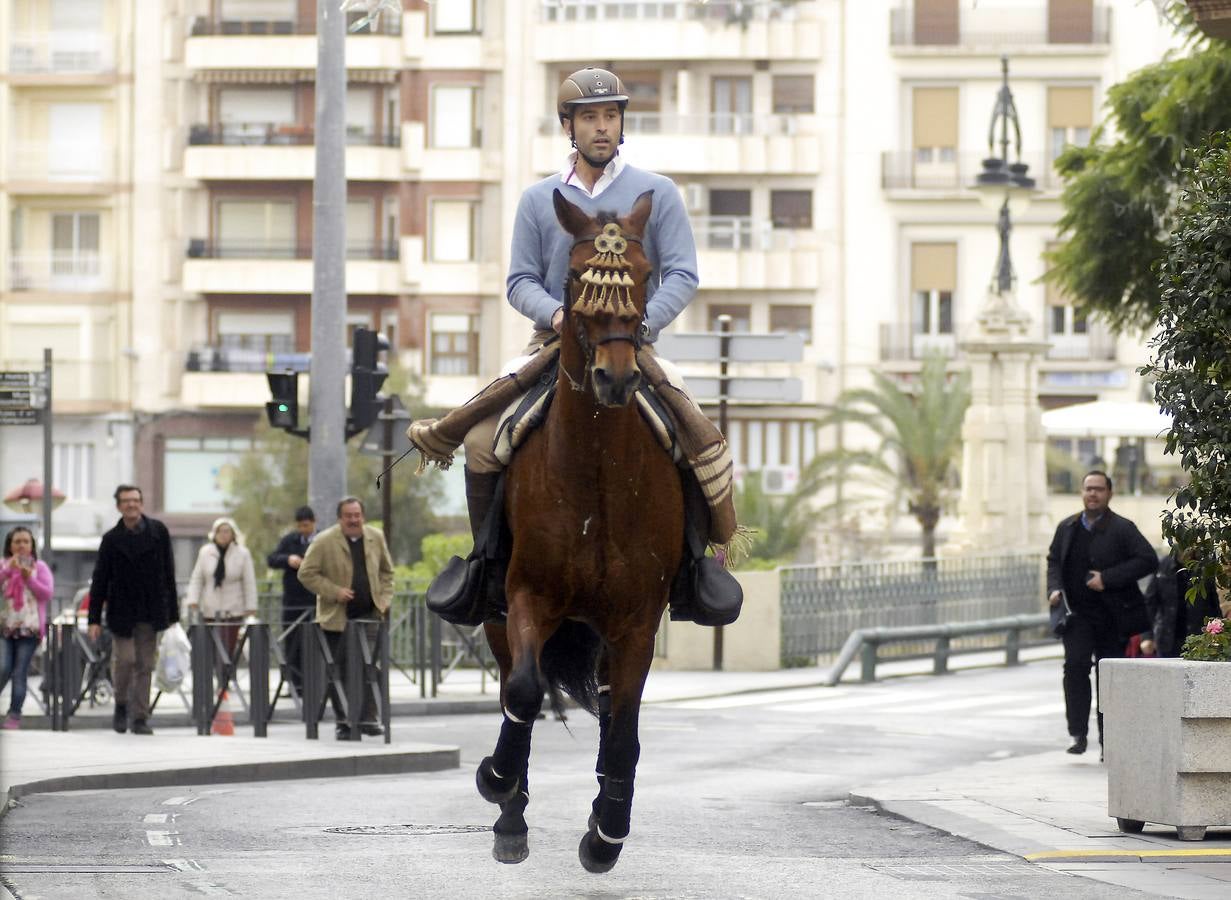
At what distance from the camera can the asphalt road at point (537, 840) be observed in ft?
29.1

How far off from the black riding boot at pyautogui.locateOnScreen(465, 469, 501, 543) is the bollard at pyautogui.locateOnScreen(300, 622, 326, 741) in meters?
8.23

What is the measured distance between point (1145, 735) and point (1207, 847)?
62 cm

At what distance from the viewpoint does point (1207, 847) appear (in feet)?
34.2

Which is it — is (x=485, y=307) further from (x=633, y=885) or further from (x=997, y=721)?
(x=633, y=885)

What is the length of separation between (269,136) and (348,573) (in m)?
48.5

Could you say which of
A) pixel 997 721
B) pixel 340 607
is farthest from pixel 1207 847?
pixel 997 721

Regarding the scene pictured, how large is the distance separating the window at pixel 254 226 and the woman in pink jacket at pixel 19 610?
45882 mm

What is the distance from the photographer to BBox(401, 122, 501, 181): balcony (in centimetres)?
6494

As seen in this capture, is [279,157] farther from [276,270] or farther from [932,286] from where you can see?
[932,286]

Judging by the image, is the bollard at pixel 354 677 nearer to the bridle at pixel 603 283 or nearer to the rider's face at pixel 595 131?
the rider's face at pixel 595 131

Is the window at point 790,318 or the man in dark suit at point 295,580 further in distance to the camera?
the window at point 790,318

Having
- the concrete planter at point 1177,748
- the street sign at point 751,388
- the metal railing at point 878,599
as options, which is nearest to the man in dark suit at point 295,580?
the street sign at point 751,388

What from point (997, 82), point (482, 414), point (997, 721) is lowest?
point (997, 721)

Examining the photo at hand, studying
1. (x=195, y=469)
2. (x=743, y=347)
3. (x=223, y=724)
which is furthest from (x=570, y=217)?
(x=195, y=469)
